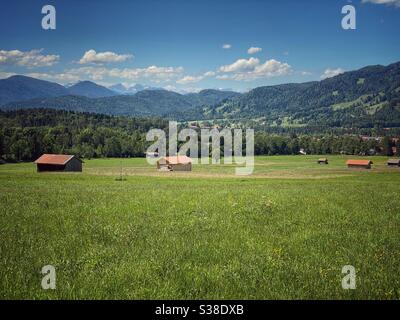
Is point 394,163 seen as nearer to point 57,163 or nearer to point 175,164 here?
point 175,164

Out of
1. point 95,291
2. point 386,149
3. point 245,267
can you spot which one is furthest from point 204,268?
point 386,149

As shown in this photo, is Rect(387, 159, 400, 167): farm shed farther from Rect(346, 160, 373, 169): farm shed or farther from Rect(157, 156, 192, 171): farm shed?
Rect(157, 156, 192, 171): farm shed

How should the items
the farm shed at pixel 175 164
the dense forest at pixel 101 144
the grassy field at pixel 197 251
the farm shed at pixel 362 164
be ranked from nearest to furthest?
the grassy field at pixel 197 251
the farm shed at pixel 362 164
the farm shed at pixel 175 164
the dense forest at pixel 101 144

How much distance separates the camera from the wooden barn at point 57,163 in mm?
76938

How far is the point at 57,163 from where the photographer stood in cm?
7775

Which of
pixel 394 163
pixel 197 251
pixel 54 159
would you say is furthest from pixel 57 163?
pixel 394 163

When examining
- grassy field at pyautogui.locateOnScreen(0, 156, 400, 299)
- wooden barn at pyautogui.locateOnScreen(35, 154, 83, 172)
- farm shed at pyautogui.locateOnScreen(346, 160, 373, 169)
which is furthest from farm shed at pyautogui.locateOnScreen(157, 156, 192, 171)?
grassy field at pyautogui.locateOnScreen(0, 156, 400, 299)

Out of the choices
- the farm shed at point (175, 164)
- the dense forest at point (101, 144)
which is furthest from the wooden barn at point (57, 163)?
the dense forest at point (101, 144)

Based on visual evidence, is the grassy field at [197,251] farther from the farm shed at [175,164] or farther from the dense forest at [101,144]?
the dense forest at [101,144]

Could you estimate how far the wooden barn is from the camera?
7694cm

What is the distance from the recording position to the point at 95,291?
6367 millimetres
